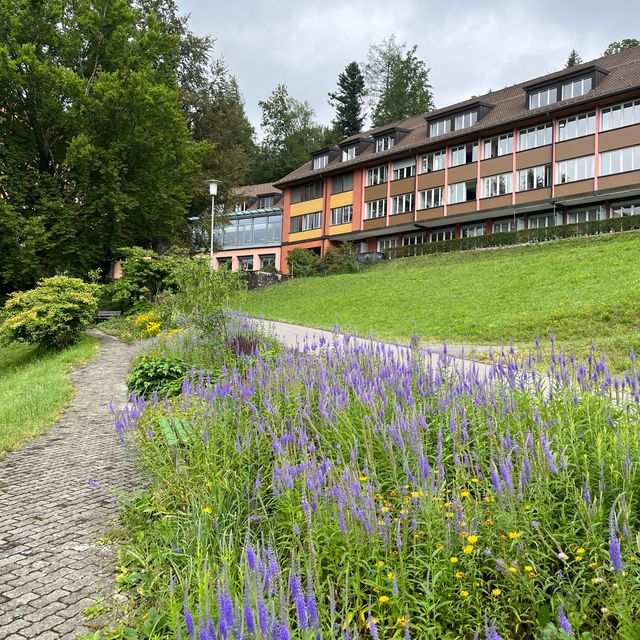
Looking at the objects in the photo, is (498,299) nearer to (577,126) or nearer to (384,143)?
(577,126)

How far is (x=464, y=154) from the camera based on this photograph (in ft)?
126

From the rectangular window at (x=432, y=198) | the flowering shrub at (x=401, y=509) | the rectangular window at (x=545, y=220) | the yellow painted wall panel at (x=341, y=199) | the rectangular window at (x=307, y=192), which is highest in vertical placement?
the rectangular window at (x=307, y=192)

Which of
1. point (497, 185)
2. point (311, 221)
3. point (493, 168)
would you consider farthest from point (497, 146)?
point (311, 221)

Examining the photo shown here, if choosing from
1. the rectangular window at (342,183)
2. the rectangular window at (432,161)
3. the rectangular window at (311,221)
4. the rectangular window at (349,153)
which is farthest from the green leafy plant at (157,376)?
the rectangular window at (349,153)

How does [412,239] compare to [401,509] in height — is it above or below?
above

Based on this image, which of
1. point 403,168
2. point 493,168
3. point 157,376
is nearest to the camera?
point 157,376

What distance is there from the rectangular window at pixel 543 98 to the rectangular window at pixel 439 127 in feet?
20.3

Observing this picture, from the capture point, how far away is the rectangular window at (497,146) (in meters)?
36.0

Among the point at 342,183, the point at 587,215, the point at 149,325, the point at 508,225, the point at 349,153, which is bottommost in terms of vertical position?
the point at 149,325

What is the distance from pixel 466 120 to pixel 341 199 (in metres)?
12.0

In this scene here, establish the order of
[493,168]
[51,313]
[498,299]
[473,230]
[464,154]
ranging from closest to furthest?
[51,313] < [498,299] < [493,168] < [464,154] < [473,230]

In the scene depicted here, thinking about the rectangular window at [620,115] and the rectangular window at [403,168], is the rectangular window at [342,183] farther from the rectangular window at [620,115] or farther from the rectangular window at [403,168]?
the rectangular window at [620,115]

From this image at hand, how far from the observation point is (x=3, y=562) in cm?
345

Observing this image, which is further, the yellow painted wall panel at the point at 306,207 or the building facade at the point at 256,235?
the building facade at the point at 256,235
